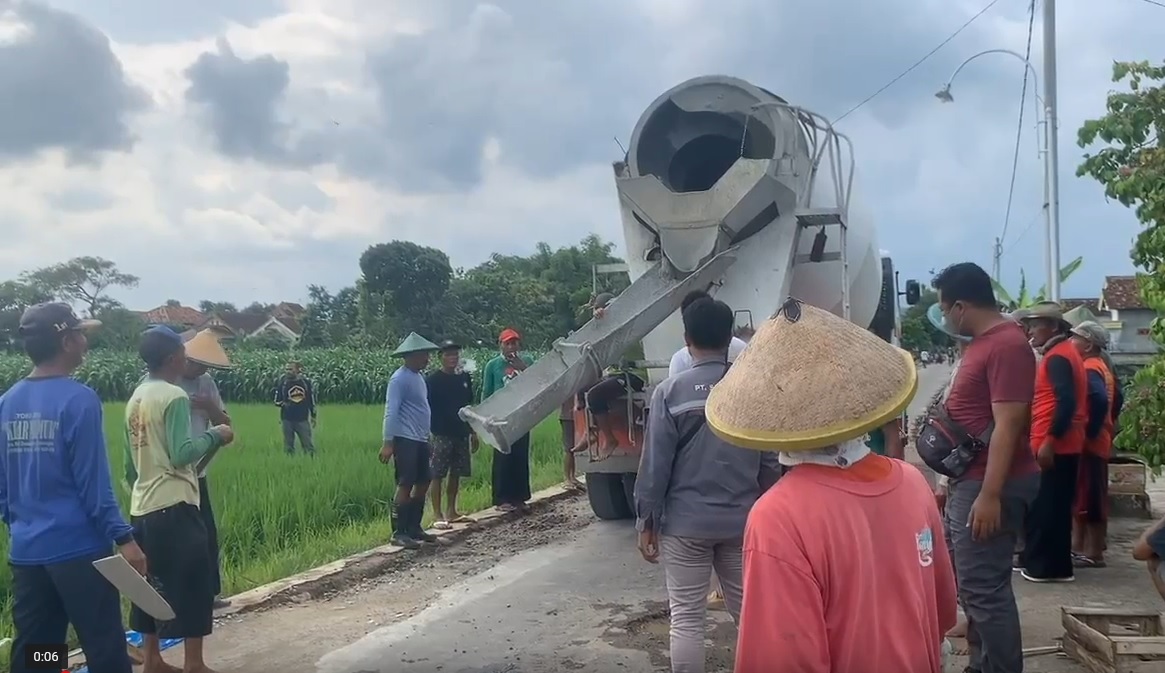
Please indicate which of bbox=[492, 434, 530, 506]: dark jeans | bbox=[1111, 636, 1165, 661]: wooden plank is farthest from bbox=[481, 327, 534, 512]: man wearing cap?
bbox=[1111, 636, 1165, 661]: wooden plank

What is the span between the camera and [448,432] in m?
9.60

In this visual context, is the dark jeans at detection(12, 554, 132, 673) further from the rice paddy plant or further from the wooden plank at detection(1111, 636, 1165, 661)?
the rice paddy plant

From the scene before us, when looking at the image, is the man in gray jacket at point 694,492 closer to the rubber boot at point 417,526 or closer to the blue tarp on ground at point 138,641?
the blue tarp on ground at point 138,641

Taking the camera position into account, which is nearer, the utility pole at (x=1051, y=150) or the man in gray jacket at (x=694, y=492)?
the man in gray jacket at (x=694, y=492)

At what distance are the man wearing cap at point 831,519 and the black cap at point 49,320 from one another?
3.04m

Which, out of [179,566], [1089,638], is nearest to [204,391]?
[179,566]

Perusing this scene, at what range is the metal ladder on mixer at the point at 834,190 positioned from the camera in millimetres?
7145

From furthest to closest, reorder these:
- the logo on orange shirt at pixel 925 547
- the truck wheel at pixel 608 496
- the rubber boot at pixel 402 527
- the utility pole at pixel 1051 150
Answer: the utility pole at pixel 1051 150, the truck wheel at pixel 608 496, the rubber boot at pixel 402 527, the logo on orange shirt at pixel 925 547

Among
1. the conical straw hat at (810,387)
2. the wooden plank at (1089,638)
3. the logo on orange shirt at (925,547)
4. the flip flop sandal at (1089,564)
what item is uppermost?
the conical straw hat at (810,387)

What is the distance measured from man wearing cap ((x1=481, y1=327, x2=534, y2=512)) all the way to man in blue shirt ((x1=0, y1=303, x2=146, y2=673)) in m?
6.24

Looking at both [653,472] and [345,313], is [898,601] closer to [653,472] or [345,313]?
[653,472]

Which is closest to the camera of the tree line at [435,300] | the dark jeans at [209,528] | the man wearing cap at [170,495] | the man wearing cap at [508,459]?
the man wearing cap at [170,495]

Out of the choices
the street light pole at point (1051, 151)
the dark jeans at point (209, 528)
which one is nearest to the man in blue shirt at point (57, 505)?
the dark jeans at point (209, 528)

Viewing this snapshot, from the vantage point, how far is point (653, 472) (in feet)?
14.5
